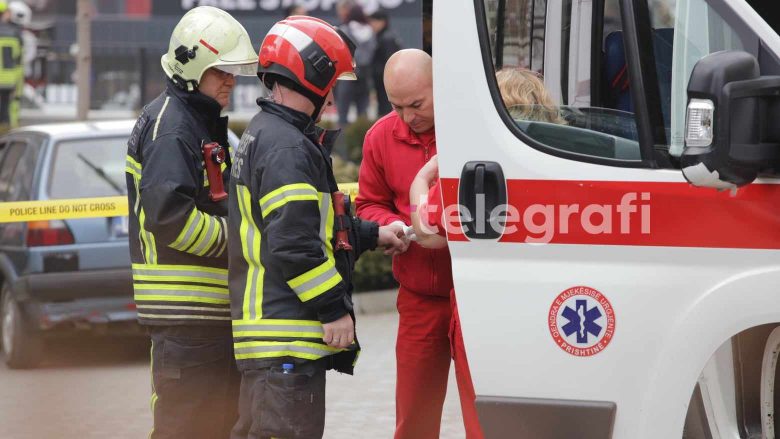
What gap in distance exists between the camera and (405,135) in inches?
184

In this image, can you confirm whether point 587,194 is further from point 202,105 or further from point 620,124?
point 202,105

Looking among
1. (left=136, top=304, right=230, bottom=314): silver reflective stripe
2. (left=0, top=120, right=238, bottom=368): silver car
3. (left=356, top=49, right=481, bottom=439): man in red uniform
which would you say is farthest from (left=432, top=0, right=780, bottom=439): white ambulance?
(left=0, top=120, right=238, bottom=368): silver car

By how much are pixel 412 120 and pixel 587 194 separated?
1.03 metres

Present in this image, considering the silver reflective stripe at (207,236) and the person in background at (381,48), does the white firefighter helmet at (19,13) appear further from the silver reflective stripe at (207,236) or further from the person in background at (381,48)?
the silver reflective stripe at (207,236)

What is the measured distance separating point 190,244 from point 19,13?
14655 millimetres

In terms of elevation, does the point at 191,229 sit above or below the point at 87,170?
above

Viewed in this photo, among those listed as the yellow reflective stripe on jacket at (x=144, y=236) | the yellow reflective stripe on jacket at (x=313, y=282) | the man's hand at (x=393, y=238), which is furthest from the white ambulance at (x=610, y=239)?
the yellow reflective stripe on jacket at (x=144, y=236)

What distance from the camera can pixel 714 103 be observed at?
3.31m

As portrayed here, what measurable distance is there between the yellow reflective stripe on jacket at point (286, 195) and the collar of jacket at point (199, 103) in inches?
35.8

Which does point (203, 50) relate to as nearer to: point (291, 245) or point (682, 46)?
point (291, 245)

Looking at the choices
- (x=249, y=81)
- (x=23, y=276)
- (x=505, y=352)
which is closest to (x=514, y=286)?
(x=505, y=352)

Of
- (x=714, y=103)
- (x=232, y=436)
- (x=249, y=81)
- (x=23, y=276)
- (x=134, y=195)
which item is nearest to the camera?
(x=714, y=103)

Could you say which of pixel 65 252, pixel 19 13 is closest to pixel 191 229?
pixel 65 252

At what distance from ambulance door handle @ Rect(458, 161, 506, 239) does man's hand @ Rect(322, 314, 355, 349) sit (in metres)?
0.54
